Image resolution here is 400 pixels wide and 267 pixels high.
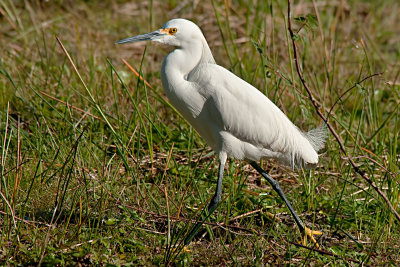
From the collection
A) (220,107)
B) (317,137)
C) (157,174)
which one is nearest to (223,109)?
(220,107)

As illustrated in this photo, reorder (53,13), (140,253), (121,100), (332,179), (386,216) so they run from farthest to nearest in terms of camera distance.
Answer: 1. (53,13)
2. (121,100)
3. (332,179)
4. (386,216)
5. (140,253)

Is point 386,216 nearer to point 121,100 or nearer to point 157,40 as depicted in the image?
point 157,40

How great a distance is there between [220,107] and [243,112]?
15 cm

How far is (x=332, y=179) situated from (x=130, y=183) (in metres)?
1.42

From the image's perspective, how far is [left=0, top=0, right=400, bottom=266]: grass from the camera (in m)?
2.82

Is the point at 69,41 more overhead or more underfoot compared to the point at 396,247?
more overhead

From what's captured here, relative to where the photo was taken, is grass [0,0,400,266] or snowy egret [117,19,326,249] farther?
snowy egret [117,19,326,249]

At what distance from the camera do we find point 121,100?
14.4 ft

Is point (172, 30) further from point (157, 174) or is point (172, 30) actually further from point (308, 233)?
point (308, 233)

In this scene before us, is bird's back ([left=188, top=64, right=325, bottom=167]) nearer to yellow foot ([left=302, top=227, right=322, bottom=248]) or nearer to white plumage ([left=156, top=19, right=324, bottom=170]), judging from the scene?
white plumage ([left=156, top=19, right=324, bottom=170])

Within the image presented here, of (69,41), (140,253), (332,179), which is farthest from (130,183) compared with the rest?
(69,41)

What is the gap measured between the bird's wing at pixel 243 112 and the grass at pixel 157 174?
0.19 m

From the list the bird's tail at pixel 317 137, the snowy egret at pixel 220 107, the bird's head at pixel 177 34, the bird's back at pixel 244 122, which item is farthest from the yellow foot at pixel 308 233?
the bird's head at pixel 177 34

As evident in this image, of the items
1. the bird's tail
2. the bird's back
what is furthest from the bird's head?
the bird's tail
